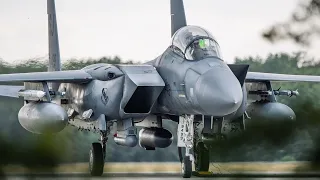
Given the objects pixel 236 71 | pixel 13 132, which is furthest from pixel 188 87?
pixel 13 132

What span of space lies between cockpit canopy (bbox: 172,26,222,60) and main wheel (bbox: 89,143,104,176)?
280 cm

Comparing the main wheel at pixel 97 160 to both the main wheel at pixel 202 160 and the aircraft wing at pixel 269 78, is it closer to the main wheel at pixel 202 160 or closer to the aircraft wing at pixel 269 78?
the main wheel at pixel 202 160

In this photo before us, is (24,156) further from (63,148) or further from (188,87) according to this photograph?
(188,87)

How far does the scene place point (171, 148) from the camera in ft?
85.5

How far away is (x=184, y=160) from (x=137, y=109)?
1342 millimetres

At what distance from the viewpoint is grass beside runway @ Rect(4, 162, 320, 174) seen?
805 inches

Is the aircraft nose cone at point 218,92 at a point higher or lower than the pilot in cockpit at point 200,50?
lower

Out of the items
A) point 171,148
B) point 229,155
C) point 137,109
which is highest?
point 137,109

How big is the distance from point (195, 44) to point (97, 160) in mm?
3407

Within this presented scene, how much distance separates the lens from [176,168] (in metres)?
24.3

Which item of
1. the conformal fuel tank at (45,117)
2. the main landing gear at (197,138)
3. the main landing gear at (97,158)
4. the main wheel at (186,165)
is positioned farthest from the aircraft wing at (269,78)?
the conformal fuel tank at (45,117)

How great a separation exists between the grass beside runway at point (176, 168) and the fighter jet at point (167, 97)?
0.90 m

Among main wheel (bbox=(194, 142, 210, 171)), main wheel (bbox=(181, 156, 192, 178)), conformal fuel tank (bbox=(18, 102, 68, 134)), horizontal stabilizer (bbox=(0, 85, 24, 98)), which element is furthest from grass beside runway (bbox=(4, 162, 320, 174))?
main wheel (bbox=(181, 156, 192, 178))

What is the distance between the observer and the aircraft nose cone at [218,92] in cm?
1672
